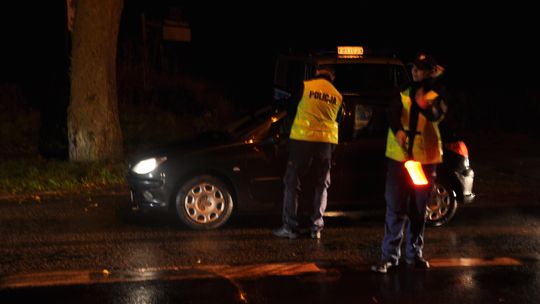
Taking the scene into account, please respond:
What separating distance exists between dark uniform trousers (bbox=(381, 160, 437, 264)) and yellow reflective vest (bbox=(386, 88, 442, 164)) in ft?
0.23

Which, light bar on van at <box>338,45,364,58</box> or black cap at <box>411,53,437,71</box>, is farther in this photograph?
light bar on van at <box>338,45,364,58</box>

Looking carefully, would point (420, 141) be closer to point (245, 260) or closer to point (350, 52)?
point (245, 260)

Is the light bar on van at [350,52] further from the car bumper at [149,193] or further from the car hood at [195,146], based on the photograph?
the car bumper at [149,193]

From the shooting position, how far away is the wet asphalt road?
257 inches

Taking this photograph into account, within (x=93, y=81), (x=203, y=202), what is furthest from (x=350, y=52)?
(x=93, y=81)

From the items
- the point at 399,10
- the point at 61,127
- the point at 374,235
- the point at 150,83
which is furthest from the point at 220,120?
the point at 399,10

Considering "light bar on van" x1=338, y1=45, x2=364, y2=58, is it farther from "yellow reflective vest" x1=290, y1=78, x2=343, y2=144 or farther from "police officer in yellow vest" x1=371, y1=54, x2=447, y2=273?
"police officer in yellow vest" x1=371, y1=54, x2=447, y2=273

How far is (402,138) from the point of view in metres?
6.75

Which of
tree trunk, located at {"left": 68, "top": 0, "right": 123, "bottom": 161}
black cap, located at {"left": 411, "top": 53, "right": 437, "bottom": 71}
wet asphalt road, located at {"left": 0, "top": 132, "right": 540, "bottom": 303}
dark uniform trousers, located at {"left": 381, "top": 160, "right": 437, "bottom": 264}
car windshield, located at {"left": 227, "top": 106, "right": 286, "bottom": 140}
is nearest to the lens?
wet asphalt road, located at {"left": 0, "top": 132, "right": 540, "bottom": 303}

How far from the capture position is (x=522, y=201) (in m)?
11.1

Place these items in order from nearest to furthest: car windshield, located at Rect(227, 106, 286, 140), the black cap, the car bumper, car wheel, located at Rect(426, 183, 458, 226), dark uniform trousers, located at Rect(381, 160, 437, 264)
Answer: the black cap < dark uniform trousers, located at Rect(381, 160, 437, 264) < the car bumper < car windshield, located at Rect(227, 106, 286, 140) < car wheel, located at Rect(426, 183, 458, 226)

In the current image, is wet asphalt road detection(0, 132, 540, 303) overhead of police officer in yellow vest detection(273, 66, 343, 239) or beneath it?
beneath

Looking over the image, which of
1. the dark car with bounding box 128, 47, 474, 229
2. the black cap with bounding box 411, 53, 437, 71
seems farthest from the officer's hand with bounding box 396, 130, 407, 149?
the dark car with bounding box 128, 47, 474, 229

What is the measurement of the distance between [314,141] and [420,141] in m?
1.49
